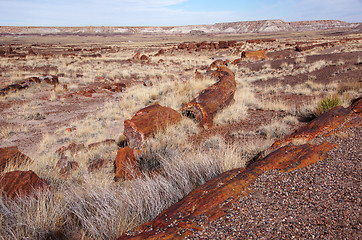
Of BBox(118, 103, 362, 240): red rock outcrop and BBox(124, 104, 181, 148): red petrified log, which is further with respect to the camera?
BBox(124, 104, 181, 148): red petrified log

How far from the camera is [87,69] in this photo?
71.4 feet

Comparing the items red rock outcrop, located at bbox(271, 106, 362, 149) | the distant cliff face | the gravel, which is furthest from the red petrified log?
the distant cliff face

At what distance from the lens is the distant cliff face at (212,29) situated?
142m

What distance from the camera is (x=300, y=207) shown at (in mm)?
2068

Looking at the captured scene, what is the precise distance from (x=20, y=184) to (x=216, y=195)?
294 cm

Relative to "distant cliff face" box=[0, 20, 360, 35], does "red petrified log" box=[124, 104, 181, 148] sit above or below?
below

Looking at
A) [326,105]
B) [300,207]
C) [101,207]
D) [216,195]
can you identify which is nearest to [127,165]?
[101,207]

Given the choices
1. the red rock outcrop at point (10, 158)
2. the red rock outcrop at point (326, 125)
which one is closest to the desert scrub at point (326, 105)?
the red rock outcrop at point (326, 125)

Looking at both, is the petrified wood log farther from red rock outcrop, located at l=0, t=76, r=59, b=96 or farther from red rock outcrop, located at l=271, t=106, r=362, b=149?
red rock outcrop, located at l=0, t=76, r=59, b=96

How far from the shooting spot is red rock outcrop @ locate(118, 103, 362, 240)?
1.93m

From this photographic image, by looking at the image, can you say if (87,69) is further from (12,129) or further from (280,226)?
(280,226)

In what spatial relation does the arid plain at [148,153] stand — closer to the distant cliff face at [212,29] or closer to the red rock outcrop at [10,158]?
the red rock outcrop at [10,158]

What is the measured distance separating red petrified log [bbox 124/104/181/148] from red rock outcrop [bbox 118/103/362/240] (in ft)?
10.9

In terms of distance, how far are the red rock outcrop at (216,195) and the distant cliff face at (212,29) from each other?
153812mm
